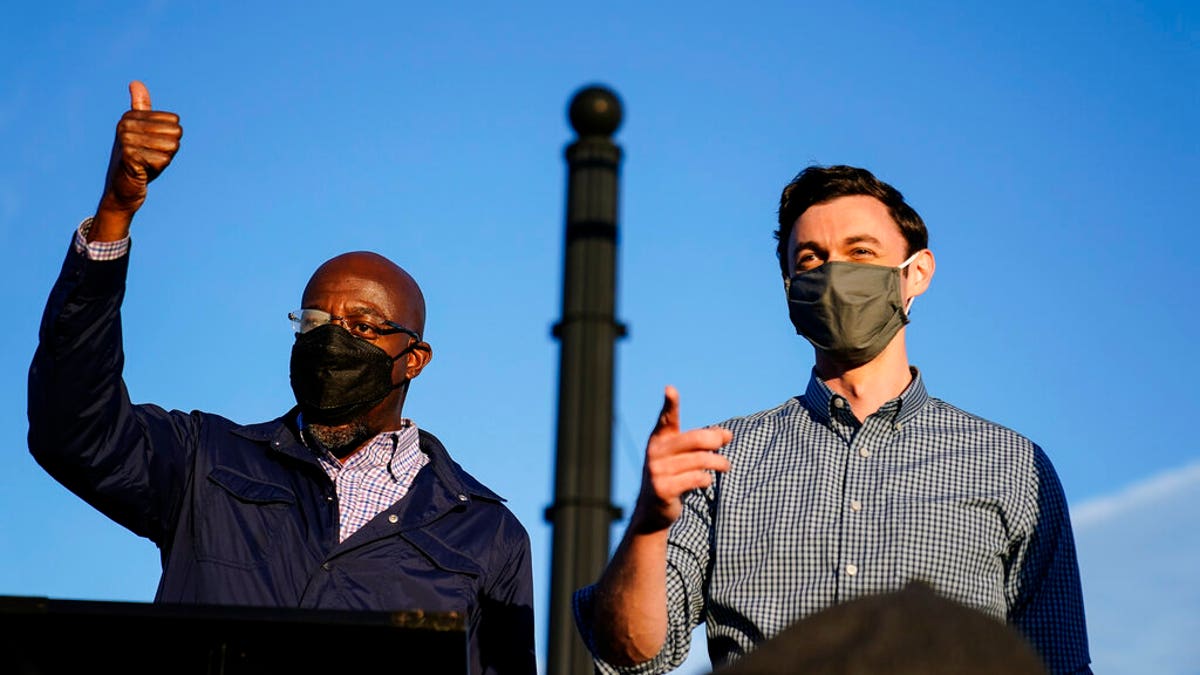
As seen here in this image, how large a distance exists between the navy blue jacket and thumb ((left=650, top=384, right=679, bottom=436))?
4.87 ft

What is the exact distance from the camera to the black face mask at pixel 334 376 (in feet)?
17.7

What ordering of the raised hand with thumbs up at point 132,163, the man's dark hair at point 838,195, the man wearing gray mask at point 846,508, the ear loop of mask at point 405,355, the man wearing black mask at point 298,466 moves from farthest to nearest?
1. the ear loop of mask at point 405,355
2. the man's dark hair at point 838,195
3. the man wearing black mask at point 298,466
4. the raised hand with thumbs up at point 132,163
5. the man wearing gray mask at point 846,508

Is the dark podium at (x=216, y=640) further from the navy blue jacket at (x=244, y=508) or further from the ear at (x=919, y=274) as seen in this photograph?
the ear at (x=919, y=274)

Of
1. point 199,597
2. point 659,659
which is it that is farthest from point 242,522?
point 659,659

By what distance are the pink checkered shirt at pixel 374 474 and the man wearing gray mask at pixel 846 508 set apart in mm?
1239

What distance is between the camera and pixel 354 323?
563 centimetres

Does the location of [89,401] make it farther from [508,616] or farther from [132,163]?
[508,616]

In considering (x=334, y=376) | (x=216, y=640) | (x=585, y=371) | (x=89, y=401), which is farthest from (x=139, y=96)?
(x=585, y=371)

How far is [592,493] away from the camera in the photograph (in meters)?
6.86

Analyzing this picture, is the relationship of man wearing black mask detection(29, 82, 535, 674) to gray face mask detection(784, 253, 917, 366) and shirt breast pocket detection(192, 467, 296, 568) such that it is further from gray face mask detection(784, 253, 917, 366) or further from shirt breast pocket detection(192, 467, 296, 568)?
gray face mask detection(784, 253, 917, 366)

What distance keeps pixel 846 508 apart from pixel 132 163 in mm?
2174

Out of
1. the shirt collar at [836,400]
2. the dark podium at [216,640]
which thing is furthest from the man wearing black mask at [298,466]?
the shirt collar at [836,400]

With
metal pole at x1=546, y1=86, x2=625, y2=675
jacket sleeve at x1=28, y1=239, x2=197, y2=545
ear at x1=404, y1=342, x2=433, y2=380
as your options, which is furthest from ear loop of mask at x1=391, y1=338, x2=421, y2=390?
metal pole at x1=546, y1=86, x2=625, y2=675

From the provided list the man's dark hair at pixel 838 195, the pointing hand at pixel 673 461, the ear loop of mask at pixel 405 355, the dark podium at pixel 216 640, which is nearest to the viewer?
the dark podium at pixel 216 640
